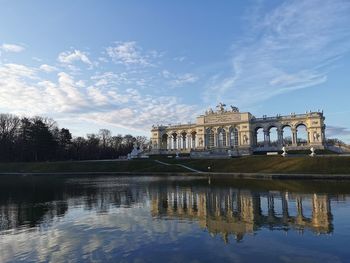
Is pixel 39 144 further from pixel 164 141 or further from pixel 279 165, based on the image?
pixel 279 165

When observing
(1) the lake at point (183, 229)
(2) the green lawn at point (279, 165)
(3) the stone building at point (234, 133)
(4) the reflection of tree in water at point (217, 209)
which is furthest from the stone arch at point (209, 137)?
(1) the lake at point (183, 229)

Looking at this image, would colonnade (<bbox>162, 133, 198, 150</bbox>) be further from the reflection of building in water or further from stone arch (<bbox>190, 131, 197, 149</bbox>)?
the reflection of building in water

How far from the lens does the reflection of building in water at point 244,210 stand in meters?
18.3

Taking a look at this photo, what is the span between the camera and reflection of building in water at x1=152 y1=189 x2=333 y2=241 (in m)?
18.3

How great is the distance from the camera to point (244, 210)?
23.1 meters

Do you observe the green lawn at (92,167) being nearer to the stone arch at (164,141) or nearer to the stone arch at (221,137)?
the stone arch at (221,137)

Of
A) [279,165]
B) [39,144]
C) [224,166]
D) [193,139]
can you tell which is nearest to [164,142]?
[193,139]

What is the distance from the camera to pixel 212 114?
112250 millimetres

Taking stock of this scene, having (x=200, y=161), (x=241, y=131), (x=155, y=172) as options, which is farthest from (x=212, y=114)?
(x=155, y=172)

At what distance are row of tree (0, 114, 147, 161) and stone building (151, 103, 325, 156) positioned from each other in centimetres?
2317

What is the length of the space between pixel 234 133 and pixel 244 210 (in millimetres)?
85571

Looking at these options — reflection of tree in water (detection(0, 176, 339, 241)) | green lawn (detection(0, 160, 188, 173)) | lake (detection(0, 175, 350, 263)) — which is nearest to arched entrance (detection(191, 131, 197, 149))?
green lawn (detection(0, 160, 188, 173))

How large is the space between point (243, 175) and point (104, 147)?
88794 mm

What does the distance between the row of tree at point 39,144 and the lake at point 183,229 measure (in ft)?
265
